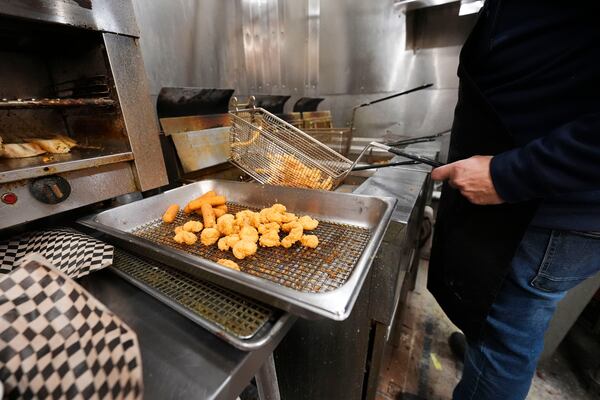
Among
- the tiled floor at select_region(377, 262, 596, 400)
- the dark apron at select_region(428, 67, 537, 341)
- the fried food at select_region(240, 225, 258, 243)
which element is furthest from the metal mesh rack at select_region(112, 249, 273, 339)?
the tiled floor at select_region(377, 262, 596, 400)

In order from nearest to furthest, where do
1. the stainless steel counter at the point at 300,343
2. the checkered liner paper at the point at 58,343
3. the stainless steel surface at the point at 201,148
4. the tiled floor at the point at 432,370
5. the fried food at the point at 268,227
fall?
the checkered liner paper at the point at 58,343
the stainless steel counter at the point at 300,343
the fried food at the point at 268,227
the stainless steel surface at the point at 201,148
the tiled floor at the point at 432,370

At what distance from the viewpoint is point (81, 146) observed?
3.77 feet

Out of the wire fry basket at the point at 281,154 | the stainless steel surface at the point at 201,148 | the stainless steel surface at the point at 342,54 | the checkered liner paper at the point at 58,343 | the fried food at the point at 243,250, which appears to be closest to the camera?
the checkered liner paper at the point at 58,343

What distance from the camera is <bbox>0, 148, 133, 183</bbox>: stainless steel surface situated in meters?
0.74

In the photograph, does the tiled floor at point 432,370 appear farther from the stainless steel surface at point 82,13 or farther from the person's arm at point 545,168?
the stainless steel surface at point 82,13

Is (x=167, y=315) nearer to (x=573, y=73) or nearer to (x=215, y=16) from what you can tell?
(x=573, y=73)

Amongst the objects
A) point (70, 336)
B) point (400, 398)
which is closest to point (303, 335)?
point (70, 336)

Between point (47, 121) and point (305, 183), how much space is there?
1.23 metres

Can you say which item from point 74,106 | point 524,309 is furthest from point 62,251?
point 524,309

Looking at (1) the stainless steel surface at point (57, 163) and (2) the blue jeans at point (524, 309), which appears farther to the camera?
(2) the blue jeans at point (524, 309)

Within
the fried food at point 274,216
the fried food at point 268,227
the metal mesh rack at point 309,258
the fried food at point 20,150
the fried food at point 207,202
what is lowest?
the metal mesh rack at point 309,258

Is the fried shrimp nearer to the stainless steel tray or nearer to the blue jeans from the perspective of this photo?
the stainless steel tray

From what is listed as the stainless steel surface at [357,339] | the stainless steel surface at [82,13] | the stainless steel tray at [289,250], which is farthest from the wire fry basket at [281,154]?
the stainless steel surface at [82,13]

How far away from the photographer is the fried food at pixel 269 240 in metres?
0.93
